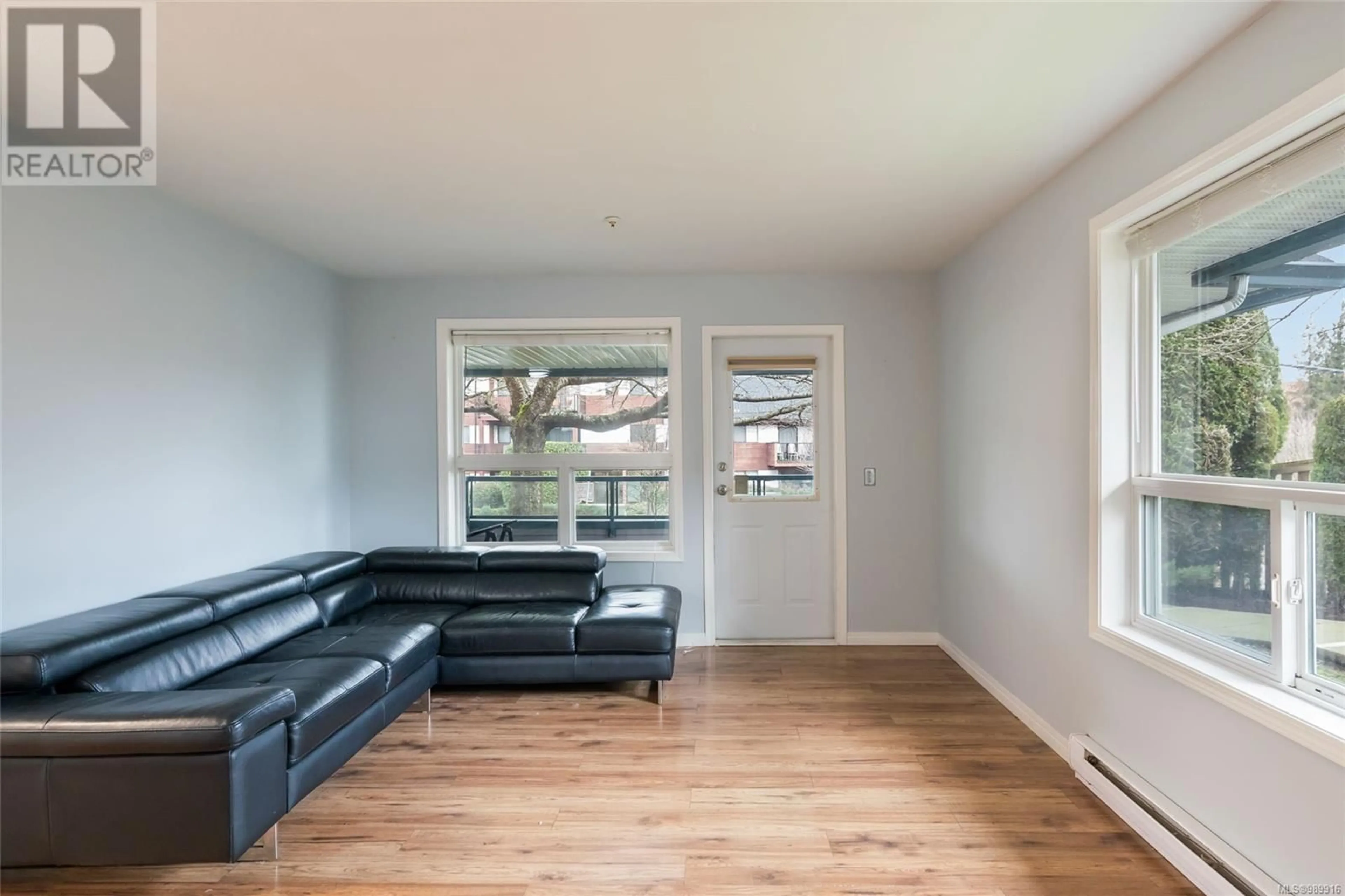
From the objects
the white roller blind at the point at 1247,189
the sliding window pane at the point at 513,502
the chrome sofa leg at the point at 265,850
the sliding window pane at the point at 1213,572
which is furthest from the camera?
the sliding window pane at the point at 513,502

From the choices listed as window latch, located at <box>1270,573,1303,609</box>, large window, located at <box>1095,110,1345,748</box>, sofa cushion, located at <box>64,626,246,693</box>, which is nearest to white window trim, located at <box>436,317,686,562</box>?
sofa cushion, located at <box>64,626,246,693</box>

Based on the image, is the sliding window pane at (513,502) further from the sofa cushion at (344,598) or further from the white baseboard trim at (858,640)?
the white baseboard trim at (858,640)

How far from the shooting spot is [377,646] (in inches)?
103

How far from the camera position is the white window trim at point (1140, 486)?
155 centimetres

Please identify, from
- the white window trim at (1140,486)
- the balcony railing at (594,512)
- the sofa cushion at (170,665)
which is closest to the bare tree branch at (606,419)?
the balcony railing at (594,512)

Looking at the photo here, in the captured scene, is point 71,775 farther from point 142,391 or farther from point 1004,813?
point 1004,813

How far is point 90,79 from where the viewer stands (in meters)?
1.86

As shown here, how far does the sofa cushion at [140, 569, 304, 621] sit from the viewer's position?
8.32 ft

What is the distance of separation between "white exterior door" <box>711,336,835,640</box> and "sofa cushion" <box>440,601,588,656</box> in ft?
4.27

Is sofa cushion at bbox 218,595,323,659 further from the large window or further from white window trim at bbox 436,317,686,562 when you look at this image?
the large window

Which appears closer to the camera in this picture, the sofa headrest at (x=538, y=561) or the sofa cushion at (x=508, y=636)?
the sofa cushion at (x=508, y=636)

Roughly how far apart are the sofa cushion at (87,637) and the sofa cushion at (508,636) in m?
1.04

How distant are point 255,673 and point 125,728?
0.74m

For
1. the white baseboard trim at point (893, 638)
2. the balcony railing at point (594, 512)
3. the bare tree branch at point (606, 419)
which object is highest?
the bare tree branch at point (606, 419)
